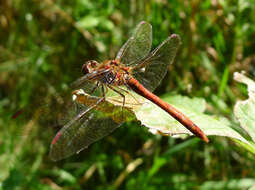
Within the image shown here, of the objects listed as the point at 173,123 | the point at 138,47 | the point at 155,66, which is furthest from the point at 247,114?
the point at 138,47

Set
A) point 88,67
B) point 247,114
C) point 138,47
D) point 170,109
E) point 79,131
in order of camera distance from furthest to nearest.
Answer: point 138,47, point 88,67, point 79,131, point 170,109, point 247,114

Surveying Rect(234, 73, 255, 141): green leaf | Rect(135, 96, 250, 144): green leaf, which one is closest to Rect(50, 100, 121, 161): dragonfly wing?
Rect(135, 96, 250, 144): green leaf

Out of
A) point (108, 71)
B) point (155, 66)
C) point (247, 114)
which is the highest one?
point (108, 71)

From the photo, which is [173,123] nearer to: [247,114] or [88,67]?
[247,114]

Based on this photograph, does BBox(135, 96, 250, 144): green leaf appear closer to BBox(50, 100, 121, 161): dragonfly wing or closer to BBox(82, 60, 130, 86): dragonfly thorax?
BBox(50, 100, 121, 161): dragonfly wing

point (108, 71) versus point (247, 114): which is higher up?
point (108, 71)

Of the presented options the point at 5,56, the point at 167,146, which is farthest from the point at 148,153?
the point at 5,56

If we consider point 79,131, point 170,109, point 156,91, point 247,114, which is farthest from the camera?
point 156,91

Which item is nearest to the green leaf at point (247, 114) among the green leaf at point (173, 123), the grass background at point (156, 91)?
the green leaf at point (173, 123)
